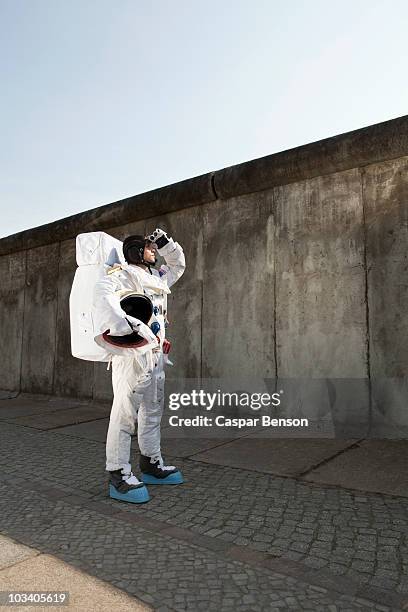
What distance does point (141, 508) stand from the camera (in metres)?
2.92

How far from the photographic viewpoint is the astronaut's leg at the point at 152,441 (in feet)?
11.1

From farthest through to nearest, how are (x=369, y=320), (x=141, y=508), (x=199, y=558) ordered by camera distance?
(x=369, y=320), (x=141, y=508), (x=199, y=558)

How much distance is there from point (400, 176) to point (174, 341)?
3.28 meters

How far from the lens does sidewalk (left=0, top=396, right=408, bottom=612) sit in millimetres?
1949

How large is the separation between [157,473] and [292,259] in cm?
285

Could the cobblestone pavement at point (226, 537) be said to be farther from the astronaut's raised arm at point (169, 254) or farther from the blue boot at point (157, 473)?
the astronaut's raised arm at point (169, 254)

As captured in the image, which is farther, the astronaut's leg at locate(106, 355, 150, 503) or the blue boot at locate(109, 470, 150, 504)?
the astronaut's leg at locate(106, 355, 150, 503)

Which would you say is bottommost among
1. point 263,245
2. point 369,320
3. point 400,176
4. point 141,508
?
point 141,508

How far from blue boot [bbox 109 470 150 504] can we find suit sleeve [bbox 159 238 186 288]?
153cm

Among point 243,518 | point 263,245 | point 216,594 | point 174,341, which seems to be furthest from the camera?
point 174,341

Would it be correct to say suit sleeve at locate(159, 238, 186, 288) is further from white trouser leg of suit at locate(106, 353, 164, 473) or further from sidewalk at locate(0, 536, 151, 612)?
sidewalk at locate(0, 536, 151, 612)

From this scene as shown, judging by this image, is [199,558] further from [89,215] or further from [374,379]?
[89,215]

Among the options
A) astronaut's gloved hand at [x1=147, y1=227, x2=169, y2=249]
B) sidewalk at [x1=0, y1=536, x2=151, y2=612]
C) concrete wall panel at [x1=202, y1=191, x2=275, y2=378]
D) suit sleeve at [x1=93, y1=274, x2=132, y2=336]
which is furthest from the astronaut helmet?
concrete wall panel at [x1=202, y1=191, x2=275, y2=378]

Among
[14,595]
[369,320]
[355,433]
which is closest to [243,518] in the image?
[14,595]
